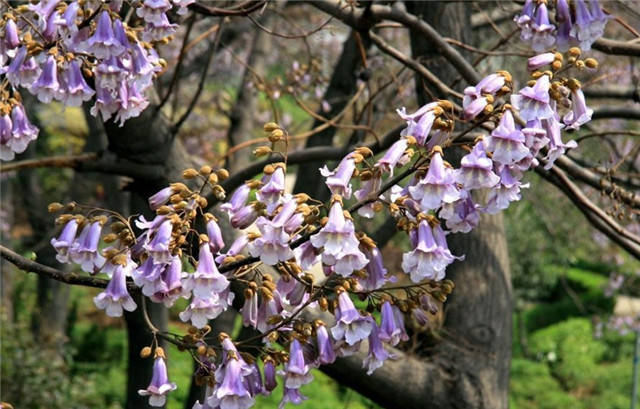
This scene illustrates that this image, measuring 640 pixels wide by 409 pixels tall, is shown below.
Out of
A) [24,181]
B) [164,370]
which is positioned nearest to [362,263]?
[164,370]

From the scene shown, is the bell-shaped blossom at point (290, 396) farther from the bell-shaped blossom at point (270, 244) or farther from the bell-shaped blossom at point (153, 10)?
the bell-shaped blossom at point (153, 10)

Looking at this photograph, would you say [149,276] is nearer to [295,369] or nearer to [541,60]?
[295,369]

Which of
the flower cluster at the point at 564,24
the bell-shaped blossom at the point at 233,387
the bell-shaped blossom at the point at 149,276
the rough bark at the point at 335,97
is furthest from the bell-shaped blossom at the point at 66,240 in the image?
the rough bark at the point at 335,97

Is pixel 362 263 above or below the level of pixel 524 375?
above

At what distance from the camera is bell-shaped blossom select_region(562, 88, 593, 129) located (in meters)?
2.12

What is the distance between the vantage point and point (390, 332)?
2.24 metres

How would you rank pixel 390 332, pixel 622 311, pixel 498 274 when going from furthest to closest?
1. pixel 622 311
2. pixel 498 274
3. pixel 390 332

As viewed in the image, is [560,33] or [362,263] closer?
[362,263]

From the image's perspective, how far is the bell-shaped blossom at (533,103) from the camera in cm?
194

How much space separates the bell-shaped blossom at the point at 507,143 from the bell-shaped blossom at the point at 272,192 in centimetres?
48

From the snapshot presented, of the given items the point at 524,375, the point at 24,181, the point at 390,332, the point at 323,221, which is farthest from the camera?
the point at 524,375

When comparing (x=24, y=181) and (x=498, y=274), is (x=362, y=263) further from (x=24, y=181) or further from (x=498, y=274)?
(x=24, y=181)

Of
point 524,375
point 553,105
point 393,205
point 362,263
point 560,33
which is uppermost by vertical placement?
point 560,33

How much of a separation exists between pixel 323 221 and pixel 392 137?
1.82 meters
